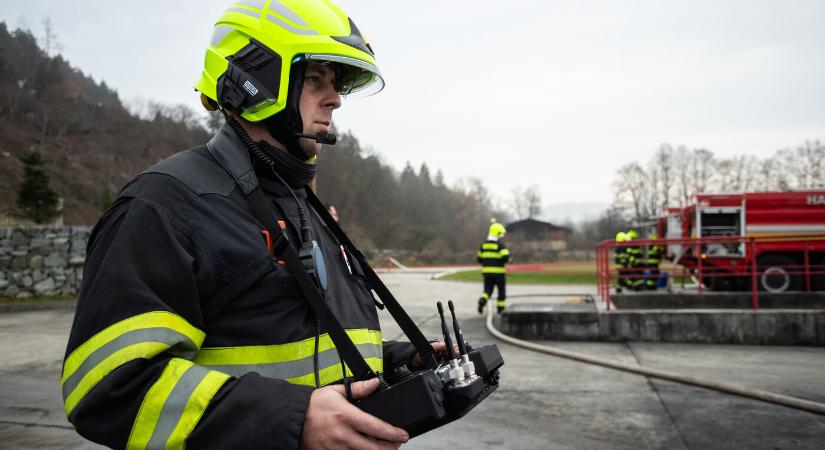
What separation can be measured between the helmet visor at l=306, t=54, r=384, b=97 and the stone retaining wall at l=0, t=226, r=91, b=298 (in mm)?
13560

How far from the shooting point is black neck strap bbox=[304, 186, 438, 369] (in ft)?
5.35

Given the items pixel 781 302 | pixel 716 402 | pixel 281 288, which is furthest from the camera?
pixel 781 302

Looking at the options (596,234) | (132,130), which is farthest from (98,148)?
(596,234)

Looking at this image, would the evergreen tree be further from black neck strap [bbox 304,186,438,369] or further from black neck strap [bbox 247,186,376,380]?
black neck strap [bbox 247,186,376,380]

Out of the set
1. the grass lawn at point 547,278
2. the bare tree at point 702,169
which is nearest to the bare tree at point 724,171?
the bare tree at point 702,169

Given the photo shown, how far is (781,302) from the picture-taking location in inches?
402

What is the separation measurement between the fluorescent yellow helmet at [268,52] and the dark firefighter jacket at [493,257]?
29.5 feet

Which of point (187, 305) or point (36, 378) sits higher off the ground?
Answer: point (187, 305)

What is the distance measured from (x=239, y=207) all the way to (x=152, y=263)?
0.26 m

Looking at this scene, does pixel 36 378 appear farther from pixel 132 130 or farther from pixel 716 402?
pixel 132 130

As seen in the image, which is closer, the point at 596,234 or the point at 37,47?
the point at 596,234

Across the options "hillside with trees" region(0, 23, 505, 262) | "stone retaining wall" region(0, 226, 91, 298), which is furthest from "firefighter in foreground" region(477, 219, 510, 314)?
"hillside with trees" region(0, 23, 505, 262)

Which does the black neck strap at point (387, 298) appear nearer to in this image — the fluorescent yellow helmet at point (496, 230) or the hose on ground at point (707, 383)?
the hose on ground at point (707, 383)

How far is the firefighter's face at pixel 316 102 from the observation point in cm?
149
